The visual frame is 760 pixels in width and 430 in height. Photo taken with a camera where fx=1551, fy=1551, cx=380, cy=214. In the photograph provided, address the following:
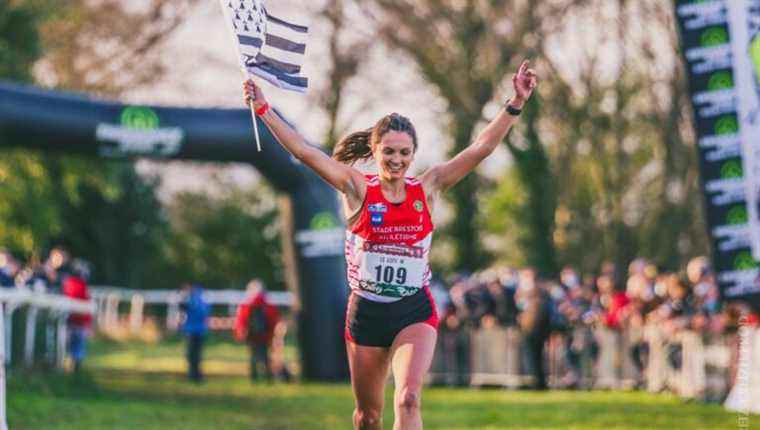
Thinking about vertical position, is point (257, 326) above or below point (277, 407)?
above

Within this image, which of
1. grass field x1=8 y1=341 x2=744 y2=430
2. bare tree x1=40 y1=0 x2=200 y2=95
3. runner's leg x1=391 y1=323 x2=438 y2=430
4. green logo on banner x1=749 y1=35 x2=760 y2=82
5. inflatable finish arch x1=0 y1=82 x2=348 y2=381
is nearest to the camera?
runner's leg x1=391 y1=323 x2=438 y2=430

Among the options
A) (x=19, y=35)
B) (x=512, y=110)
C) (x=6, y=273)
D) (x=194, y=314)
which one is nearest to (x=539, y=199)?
(x=194, y=314)

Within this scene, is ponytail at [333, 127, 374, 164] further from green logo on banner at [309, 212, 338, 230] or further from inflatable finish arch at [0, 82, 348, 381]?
green logo on banner at [309, 212, 338, 230]

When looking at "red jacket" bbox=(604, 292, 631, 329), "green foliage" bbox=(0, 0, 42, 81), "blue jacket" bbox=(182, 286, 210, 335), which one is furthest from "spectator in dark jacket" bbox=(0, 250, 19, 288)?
"red jacket" bbox=(604, 292, 631, 329)

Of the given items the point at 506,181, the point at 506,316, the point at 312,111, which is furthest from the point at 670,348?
the point at 506,181

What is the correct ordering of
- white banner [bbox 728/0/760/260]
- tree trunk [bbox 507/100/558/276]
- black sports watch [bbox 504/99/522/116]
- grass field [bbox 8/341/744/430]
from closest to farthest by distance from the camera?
black sports watch [bbox 504/99/522/116] < white banner [bbox 728/0/760/260] < grass field [bbox 8/341/744/430] < tree trunk [bbox 507/100/558/276]

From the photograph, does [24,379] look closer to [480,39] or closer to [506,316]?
[506,316]

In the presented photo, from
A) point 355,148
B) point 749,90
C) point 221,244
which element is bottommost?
Result: point 355,148

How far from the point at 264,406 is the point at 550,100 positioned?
16008 millimetres

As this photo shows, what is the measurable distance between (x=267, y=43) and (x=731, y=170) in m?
5.38

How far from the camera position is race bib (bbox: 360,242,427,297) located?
877 cm

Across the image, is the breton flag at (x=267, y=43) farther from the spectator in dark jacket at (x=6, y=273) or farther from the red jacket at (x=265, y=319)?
the red jacket at (x=265, y=319)

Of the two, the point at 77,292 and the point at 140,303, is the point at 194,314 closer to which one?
the point at 77,292

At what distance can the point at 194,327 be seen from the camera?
26.5m
